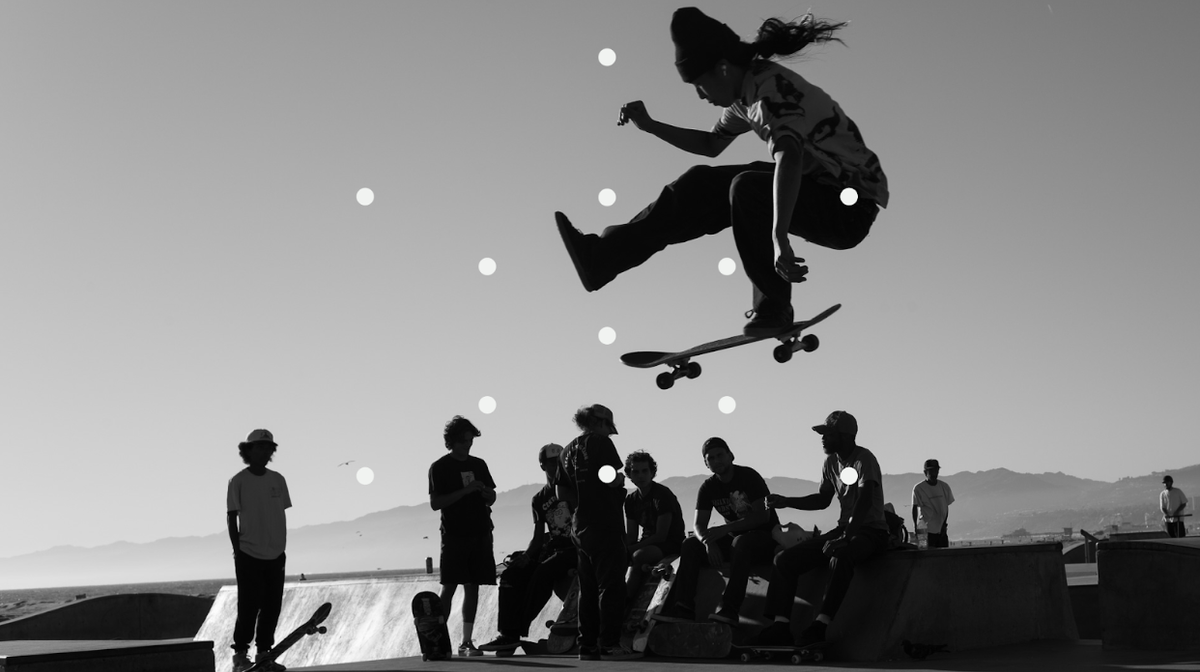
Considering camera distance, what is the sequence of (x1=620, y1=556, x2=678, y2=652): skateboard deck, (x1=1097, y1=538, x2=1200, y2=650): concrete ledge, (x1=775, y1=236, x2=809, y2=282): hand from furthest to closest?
1. (x1=620, y1=556, x2=678, y2=652): skateboard deck
2. (x1=1097, y1=538, x2=1200, y2=650): concrete ledge
3. (x1=775, y1=236, x2=809, y2=282): hand

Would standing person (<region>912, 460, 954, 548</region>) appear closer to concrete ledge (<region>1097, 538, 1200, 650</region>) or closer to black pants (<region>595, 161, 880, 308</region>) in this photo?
concrete ledge (<region>1097, 538, 1200, 650</region>)

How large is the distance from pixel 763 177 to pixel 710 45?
2.29 feet

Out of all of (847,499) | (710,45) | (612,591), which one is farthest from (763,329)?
(612,591)

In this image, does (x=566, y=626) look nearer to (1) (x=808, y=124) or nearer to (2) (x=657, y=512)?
(2) (x=657, y=512)

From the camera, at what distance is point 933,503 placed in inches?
581

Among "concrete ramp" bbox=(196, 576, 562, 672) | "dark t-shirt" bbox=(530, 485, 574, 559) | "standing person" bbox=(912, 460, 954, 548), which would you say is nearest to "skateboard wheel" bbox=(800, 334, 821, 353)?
"dark t-shirt" bbox=(530, 485, 574, 559)

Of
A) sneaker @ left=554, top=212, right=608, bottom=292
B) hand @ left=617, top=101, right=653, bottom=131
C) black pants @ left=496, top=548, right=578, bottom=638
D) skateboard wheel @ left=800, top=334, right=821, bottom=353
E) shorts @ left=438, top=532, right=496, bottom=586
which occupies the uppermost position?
hand @ left=617, top=101, right=653, bottom=131

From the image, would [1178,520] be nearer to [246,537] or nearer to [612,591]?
[612,591]

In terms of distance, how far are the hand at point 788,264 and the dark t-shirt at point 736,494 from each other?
11.8ft

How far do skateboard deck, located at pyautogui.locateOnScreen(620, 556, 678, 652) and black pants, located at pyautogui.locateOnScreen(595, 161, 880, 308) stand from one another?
3647mm

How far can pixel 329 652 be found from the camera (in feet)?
44.4

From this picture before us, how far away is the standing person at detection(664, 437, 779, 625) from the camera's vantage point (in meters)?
8.48

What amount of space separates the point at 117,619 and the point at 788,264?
47.2 feet

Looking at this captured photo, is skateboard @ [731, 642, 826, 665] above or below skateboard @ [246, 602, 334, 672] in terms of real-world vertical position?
below
